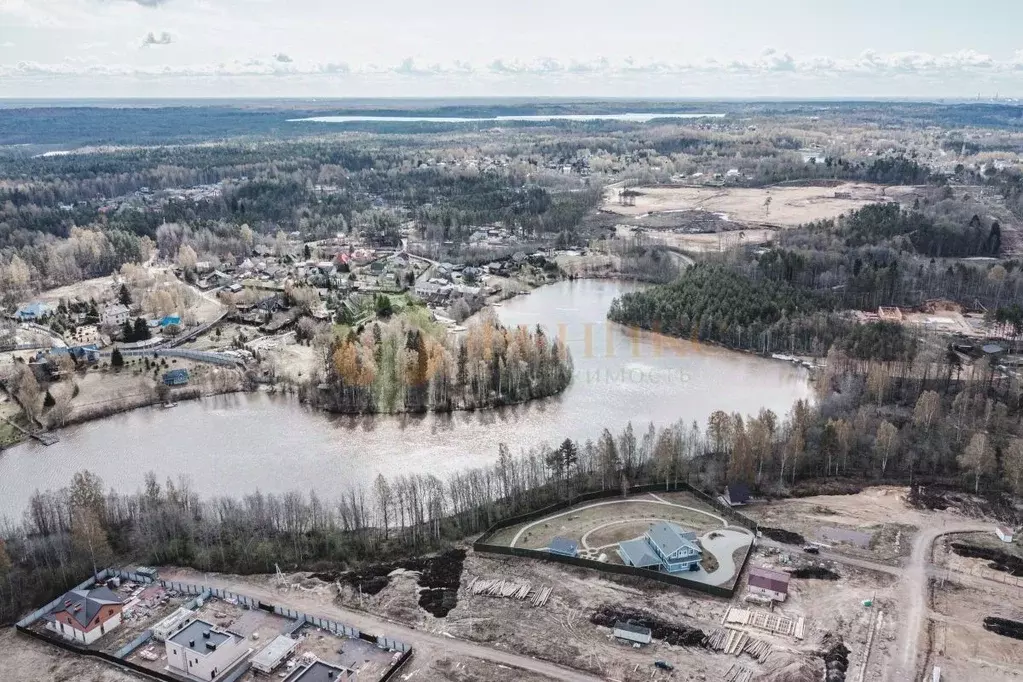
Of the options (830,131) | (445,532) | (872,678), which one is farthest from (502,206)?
(830,131)

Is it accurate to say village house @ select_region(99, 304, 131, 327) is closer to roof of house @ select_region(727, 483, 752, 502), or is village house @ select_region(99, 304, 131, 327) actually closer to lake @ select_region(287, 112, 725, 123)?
roof of house @ select_region(727, 483, 752, 502)

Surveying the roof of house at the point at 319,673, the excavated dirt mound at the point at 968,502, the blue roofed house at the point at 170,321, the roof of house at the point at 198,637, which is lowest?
the excavated dirt mound at the point at 968,502

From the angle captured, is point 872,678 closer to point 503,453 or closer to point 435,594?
point 435,594

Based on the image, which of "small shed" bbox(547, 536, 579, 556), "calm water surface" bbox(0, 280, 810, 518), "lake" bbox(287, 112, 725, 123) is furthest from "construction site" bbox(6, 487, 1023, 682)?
"lake" bbox(287, 112, 725, 123)

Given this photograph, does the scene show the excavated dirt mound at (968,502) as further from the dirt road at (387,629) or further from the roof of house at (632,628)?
the dirt road at (387,629)

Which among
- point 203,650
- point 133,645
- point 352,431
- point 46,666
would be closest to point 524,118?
point 352,431

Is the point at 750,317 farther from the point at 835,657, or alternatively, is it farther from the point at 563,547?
the point at 835,657

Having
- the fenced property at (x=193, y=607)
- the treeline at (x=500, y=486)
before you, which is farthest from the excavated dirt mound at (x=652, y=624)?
the treeline at (x=500, y=486)
